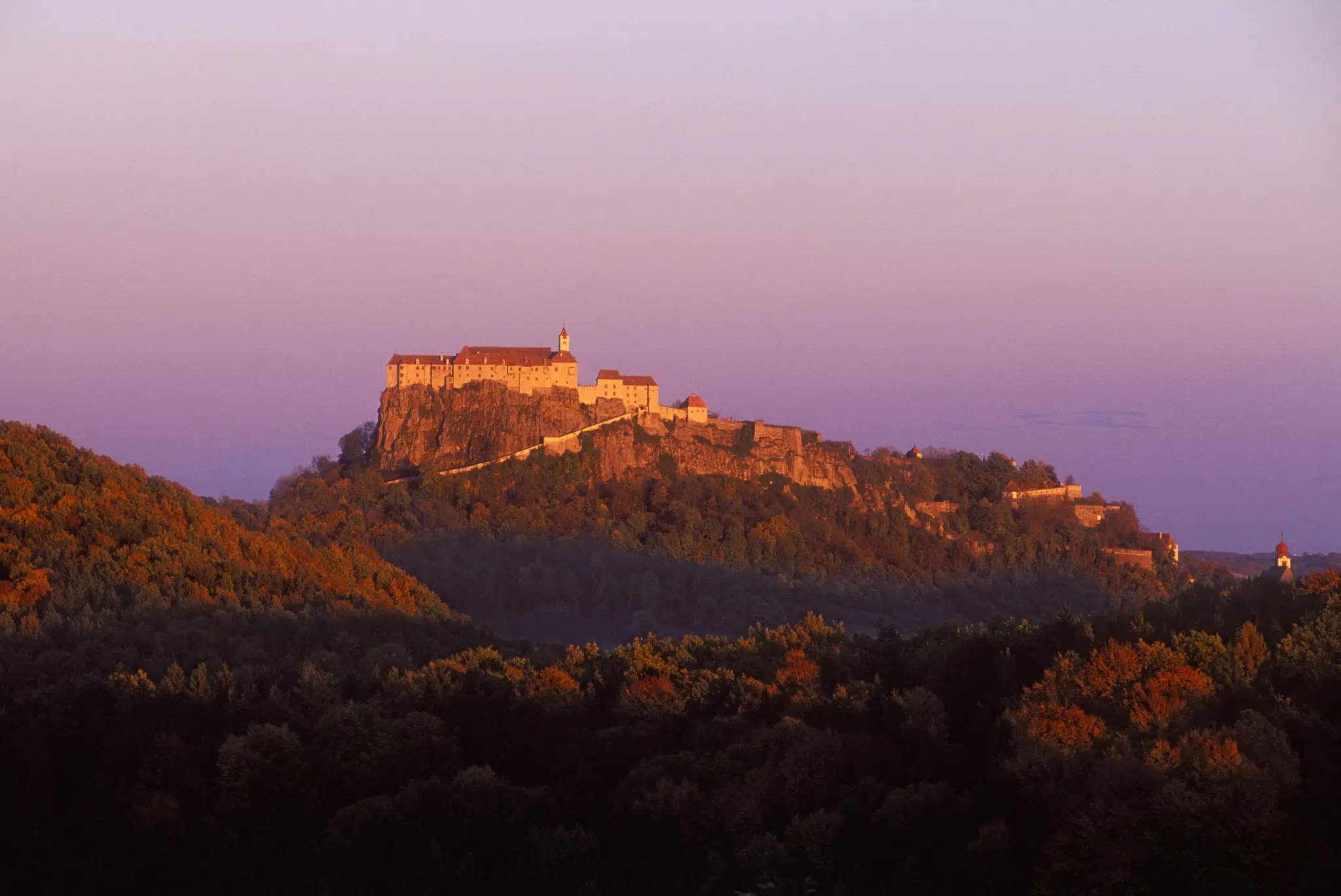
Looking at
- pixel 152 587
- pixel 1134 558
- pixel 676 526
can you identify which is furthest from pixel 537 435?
pixel 152 587

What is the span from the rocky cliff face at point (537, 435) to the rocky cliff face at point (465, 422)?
0.14 ft

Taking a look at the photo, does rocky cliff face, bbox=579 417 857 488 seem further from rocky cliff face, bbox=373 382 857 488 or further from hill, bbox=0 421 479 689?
hill, bbox=0 421 479 689

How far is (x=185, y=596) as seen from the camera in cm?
3334

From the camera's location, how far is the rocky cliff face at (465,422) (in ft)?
292

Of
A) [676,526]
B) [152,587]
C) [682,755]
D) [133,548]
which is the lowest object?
[682,755]

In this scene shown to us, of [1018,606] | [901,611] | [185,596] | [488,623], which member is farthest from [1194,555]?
[185,596]

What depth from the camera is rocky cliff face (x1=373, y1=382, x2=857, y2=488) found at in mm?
89438

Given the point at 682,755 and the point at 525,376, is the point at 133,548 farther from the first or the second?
the point at 525,376

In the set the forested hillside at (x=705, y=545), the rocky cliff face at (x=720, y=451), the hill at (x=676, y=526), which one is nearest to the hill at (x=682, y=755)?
the forested hillside at (x=705, y=545)

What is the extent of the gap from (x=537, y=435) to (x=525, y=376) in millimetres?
→ 5583

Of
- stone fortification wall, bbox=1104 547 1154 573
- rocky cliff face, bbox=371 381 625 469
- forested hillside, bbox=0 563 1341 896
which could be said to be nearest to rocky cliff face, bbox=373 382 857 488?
rocky cliff face, bbox=371 381 625 469

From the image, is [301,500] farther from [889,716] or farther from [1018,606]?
[889,716]

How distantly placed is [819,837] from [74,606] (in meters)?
19.6

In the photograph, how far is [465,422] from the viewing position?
295 ft
